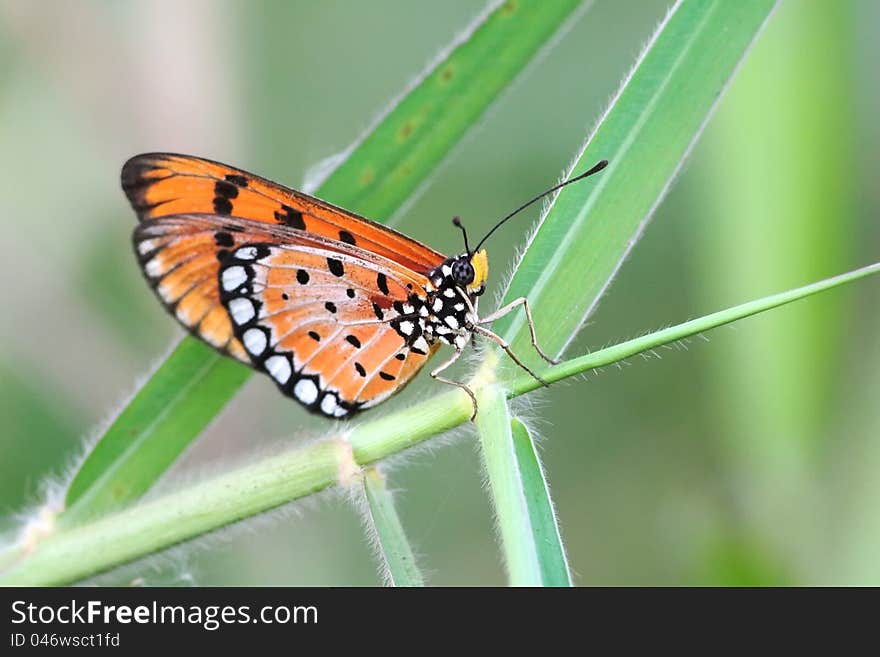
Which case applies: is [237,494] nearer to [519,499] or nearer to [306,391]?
[306,391]

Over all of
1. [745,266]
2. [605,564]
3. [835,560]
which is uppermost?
[745,266]

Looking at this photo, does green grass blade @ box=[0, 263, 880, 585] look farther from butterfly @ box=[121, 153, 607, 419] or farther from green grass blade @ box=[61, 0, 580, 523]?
butterfly @ box=[121, 153, 607, 419]

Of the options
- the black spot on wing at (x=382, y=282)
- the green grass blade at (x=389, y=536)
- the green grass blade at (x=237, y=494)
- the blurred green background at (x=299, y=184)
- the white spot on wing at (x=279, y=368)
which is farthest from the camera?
the blurred green background at (x=299, y=184)

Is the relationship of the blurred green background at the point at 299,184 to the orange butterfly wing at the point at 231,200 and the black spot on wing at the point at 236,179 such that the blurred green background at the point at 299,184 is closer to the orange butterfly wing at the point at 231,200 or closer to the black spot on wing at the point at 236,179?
the orange butterfly wing at the point at 231,200

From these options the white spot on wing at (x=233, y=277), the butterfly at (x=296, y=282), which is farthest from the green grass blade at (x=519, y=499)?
the white spot on wing at (x=233, y=277)

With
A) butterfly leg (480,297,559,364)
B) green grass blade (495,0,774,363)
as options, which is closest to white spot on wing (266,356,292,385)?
butterfly leg (480,297,559,364)
